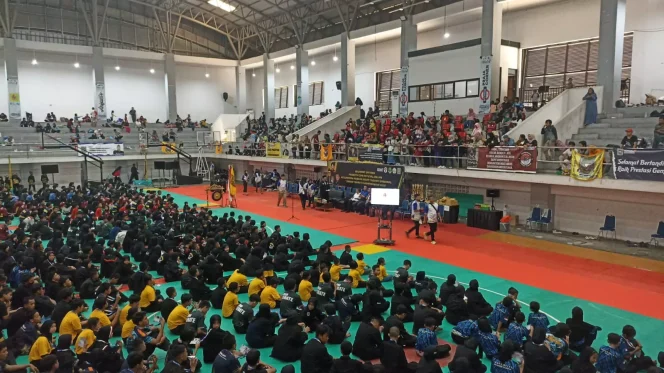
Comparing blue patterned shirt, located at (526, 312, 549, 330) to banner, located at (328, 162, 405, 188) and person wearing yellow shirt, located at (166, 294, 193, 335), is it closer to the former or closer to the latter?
person wearing yellow shirt, located at (166, 294, 193, 335)

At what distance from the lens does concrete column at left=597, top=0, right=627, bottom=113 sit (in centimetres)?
2155

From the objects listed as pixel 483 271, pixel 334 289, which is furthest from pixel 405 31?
pixel 334 289

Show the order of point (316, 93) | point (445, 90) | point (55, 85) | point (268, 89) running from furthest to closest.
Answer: point (268, 89) → point (316, 93) → point (55, 85) → point (445, 90)

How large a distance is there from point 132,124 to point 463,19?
104 ft

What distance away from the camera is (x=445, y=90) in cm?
2998

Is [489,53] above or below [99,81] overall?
below

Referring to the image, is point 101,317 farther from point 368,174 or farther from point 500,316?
point 368,174

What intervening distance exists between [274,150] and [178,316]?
2543cm

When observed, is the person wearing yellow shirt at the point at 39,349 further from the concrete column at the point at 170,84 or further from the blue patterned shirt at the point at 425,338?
the concrete column at the point at 170,84

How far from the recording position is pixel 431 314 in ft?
30.0

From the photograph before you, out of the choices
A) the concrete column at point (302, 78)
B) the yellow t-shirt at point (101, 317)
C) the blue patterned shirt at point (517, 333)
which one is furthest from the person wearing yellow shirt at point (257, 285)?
the concrete column at point (302, 78)

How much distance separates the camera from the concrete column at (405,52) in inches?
1276

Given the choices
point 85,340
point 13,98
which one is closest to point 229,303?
point 85,340

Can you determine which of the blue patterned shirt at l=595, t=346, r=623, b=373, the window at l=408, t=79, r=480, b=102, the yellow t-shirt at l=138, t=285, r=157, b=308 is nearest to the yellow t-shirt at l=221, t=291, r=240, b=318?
the yellow t-shirt at l=138, t=285, r=157, b=308
